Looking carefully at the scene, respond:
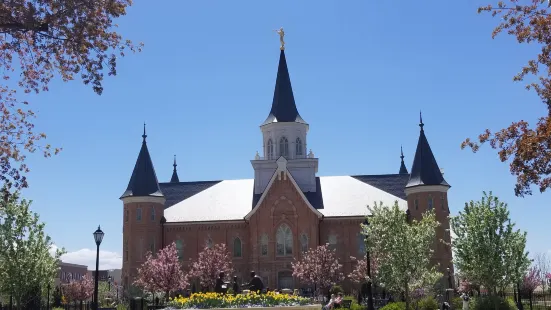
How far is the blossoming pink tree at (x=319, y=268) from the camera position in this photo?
5353cm

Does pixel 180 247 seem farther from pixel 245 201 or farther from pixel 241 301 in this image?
pixel 241 301

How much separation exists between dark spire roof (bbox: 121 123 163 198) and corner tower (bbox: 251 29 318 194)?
10523 mm

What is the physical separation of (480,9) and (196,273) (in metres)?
42.9

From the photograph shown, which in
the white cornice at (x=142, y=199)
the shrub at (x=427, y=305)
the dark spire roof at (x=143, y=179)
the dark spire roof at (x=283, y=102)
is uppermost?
the dark spire roof at (x=283, y=102)

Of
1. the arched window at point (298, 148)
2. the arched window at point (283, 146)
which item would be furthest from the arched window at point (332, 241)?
the arched window at point (283, 146)

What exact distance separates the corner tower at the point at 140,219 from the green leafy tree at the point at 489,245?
35381 millimetres

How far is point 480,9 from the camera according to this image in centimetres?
1627

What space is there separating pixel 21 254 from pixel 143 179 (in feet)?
97.7

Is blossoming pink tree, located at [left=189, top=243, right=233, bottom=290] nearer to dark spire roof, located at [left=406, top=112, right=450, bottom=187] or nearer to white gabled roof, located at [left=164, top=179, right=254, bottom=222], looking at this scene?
white gabled roof, located at [left=164, top=179, right=254, bottom=222]

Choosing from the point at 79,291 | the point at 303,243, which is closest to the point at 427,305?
the point at 303,243

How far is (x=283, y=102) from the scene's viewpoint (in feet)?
223

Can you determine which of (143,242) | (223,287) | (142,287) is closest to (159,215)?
(143,242)

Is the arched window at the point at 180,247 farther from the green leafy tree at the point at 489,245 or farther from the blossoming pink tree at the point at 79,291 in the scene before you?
the green leafy tree at the point at 489,245

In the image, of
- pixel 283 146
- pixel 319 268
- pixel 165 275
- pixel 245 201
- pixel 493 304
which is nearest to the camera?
pixel 493 304
